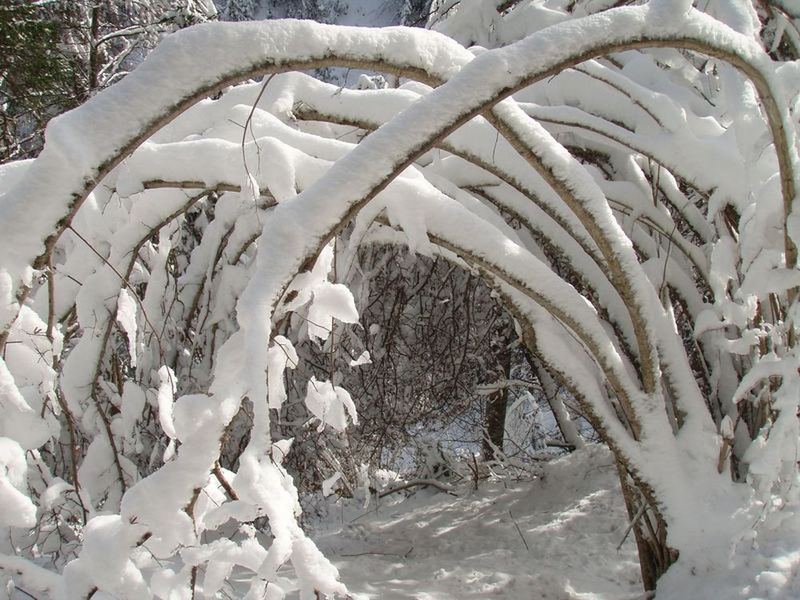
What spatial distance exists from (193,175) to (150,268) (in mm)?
1169

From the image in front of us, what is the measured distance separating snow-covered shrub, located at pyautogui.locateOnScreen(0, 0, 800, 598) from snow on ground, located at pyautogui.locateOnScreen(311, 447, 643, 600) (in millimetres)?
661

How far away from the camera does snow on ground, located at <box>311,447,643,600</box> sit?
326 centimetres

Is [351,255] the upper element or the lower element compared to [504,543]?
upper

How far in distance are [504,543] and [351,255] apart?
95.3 inches

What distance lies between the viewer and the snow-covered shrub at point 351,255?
4.32ft

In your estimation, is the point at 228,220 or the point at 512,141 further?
the point at 228,220

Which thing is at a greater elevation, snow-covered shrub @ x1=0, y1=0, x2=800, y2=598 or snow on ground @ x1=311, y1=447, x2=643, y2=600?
snow-covered shrub @ x1=0, y1=0, x2=800, y2=598

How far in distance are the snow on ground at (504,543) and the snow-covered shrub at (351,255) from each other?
66 cm

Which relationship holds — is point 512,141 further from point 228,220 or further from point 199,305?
point 199,305

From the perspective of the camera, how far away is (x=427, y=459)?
6.41m

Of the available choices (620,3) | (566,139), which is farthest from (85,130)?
(620,3)

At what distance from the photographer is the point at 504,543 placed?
4.11 metres

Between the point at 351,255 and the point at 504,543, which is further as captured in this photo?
the point at 504,543

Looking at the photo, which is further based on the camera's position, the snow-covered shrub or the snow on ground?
the snow on ground
